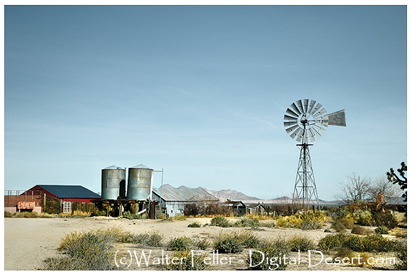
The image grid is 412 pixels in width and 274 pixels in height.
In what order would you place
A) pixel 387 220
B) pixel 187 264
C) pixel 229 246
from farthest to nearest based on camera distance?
pixel 387 220 < pixel 229 246 < pixel 187 264

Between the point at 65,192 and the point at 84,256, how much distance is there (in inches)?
1305

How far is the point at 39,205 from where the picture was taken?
34.2 m

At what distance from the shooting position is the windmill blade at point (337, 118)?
2622 centimetres

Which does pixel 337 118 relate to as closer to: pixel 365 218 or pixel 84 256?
pixel 365 218

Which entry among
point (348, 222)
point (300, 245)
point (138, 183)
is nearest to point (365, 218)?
point (348, 222)

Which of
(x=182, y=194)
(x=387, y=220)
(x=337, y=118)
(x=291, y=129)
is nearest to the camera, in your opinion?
(x=387, y=220)

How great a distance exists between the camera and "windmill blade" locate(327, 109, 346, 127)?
26.2 meters

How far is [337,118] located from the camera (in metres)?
26.3

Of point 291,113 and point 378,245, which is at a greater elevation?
point 291,113

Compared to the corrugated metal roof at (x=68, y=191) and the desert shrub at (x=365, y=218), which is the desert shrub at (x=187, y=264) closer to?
the desert shrub at (x=365, y=218)

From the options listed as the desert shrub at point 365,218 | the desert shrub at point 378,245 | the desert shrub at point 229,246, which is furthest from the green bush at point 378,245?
the desert shrub at point 365,218

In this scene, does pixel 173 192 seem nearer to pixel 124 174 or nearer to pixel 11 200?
pixel 124 174

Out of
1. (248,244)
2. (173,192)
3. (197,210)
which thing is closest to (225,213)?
(197,210)

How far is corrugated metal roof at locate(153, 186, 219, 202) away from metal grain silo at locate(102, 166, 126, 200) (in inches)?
166
